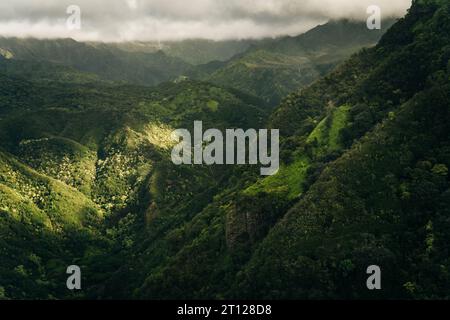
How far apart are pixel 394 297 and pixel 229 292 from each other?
4126 cm

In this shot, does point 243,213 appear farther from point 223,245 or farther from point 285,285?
point 285,285

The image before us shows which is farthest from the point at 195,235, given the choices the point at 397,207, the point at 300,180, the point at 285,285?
the point at 397,207

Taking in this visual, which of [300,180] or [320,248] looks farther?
[300,180]

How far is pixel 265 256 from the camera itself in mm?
135500

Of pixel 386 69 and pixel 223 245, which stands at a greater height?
pixel 386 69

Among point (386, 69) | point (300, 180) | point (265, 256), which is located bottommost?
point (265, 256)

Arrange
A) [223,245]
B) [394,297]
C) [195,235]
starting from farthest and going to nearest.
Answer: [195,235]
[223,245]
[394,297]

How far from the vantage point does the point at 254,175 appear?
197 metres
